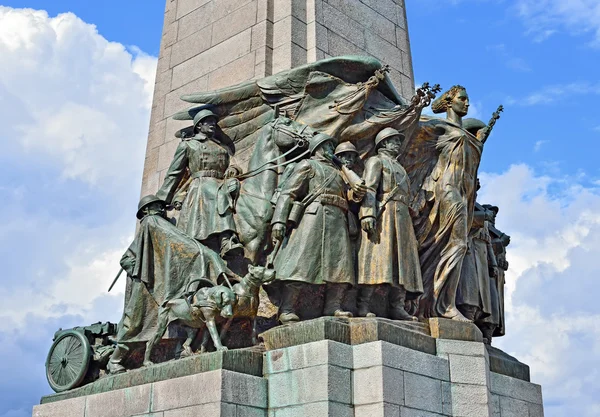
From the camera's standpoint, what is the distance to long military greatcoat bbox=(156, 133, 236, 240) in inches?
445

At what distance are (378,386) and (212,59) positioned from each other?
674cm

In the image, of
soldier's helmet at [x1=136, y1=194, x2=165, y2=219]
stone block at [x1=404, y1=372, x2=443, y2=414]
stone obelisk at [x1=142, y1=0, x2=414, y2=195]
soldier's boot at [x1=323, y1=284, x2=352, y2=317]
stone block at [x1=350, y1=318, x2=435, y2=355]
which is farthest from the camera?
stone obelisk at [x1=142, y1=0, x2=414, y2=195]

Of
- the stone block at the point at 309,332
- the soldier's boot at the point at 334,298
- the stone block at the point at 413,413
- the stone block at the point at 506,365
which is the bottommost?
the stone block at the point at 413,413

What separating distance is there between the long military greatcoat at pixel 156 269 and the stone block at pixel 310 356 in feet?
4.83

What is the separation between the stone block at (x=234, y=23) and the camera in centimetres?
1351

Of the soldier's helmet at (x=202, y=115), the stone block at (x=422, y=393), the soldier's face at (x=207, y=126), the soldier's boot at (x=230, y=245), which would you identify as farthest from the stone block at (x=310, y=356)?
the soldier's helmet at (x=202, y=115)

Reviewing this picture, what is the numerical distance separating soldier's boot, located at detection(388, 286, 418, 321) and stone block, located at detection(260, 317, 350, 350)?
3.07 feet

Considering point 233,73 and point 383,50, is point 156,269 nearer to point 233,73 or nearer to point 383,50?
point 233,73

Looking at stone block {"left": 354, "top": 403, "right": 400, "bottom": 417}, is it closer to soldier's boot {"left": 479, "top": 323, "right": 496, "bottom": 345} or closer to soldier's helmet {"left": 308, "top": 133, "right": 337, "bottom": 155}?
soldier's helmet {"left": 308, "top": 133, "right": 337, "bottom": 155}

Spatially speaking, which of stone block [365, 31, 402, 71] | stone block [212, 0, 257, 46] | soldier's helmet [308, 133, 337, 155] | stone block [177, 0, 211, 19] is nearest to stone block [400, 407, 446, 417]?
soldier's helmet [308, 133, 337, 155]

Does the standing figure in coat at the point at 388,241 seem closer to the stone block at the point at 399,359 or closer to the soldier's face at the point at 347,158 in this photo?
the soldier's face at the point at 347,158

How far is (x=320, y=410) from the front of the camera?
30.3 feet

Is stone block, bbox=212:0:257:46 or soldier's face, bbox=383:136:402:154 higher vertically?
stone block, bbox=212:0:257:46

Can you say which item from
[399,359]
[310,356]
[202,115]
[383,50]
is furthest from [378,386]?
[383,50]
